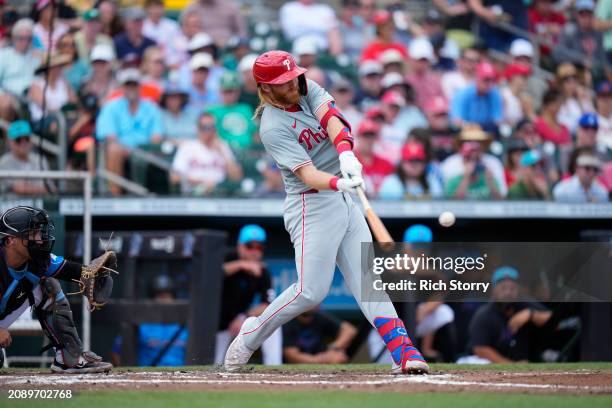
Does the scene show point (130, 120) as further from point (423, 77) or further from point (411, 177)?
point (423, 77)

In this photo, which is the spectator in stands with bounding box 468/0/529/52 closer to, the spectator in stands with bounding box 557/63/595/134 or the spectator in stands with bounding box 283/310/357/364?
the spectator in stands with bounding box 557/63/595/134

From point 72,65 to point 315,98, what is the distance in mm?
5822

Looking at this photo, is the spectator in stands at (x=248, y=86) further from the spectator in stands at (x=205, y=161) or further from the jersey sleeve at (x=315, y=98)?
the jersey sleeve at (x=315, y=98)

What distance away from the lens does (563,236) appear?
34.5 feet

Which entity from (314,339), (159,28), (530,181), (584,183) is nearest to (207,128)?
(159,28)

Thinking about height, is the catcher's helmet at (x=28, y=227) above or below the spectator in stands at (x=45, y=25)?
below

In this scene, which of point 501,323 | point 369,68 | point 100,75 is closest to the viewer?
point 501,323

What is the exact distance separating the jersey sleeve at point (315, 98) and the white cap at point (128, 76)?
5060mm

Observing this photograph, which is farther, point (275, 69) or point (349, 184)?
point (275, 69)

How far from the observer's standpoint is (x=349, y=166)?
532 centimetres

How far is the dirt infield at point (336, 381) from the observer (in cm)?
507

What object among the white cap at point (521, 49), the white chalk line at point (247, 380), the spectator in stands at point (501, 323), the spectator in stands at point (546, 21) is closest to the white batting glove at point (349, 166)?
the white chalk line at point (247, 380)

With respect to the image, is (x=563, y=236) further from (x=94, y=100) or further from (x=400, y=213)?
(x=94, y=100)

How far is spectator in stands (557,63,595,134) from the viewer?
38.9 ft
